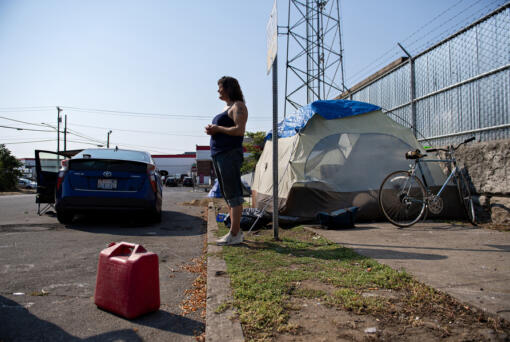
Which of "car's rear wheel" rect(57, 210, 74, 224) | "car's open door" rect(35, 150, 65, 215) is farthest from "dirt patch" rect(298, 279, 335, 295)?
"car's open door" rect(35, 150, 65, 215)

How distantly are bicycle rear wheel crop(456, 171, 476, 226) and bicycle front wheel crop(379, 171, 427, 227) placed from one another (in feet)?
2.03

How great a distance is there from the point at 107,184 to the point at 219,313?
4.21m

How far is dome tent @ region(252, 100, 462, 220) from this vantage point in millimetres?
5586

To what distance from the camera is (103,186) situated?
5.55 m

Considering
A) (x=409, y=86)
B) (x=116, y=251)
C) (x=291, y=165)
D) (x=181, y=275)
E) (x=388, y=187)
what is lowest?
(x=181, y=275)

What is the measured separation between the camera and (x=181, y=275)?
3076 millimetres

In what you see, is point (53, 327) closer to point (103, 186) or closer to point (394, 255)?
point (394, 255)

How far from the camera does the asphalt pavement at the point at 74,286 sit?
193 centimetres

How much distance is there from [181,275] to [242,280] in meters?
0.80

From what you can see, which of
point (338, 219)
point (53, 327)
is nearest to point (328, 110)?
point (338, 219)

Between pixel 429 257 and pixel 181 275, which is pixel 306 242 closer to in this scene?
pixel 429 257

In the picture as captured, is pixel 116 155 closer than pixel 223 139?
No

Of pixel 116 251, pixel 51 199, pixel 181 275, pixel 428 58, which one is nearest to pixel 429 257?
pixel 181 275

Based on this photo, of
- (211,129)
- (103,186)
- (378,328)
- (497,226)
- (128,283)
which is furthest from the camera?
(103,186)
